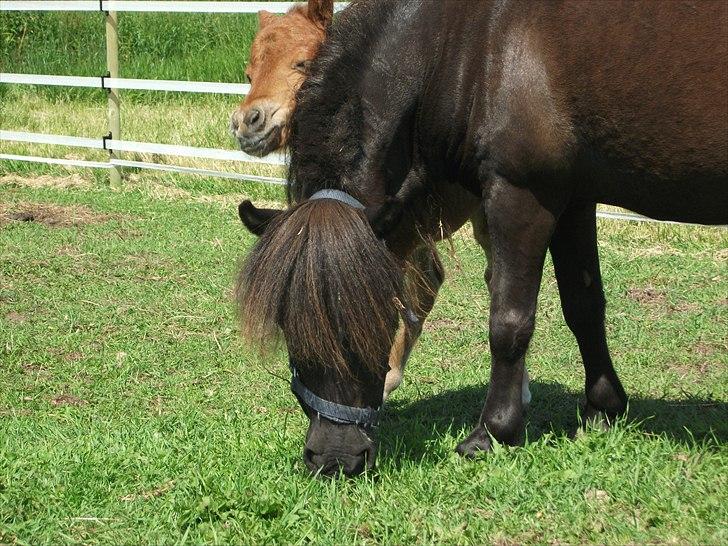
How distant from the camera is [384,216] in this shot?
11.7 ft

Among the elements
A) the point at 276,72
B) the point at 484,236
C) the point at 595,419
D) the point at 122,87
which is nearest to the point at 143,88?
the point at 122,87

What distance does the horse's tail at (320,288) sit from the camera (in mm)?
3400

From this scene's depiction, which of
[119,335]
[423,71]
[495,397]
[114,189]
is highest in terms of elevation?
[423,71]

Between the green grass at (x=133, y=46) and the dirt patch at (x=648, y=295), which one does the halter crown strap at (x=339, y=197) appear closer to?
the dirt patch at (x=648, y=295)

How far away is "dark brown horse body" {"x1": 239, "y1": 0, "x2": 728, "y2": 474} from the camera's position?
11.2 ft

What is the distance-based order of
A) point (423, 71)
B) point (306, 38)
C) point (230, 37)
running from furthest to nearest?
1. point (230, 37)
2. point (306, 38)
3. point (423, 71)

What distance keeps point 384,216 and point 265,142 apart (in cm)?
228

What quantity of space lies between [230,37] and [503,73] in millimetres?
11992

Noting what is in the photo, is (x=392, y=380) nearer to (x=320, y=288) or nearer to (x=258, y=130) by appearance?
(x=320, y=288)

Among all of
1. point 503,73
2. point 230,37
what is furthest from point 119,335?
point 230,37

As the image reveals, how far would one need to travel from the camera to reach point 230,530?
10.3 feet

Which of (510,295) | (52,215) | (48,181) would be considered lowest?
(48,181)

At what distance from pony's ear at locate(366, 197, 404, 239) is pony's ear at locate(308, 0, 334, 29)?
322 cm

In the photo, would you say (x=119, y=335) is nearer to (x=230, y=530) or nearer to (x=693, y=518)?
(x=230, y=530)
